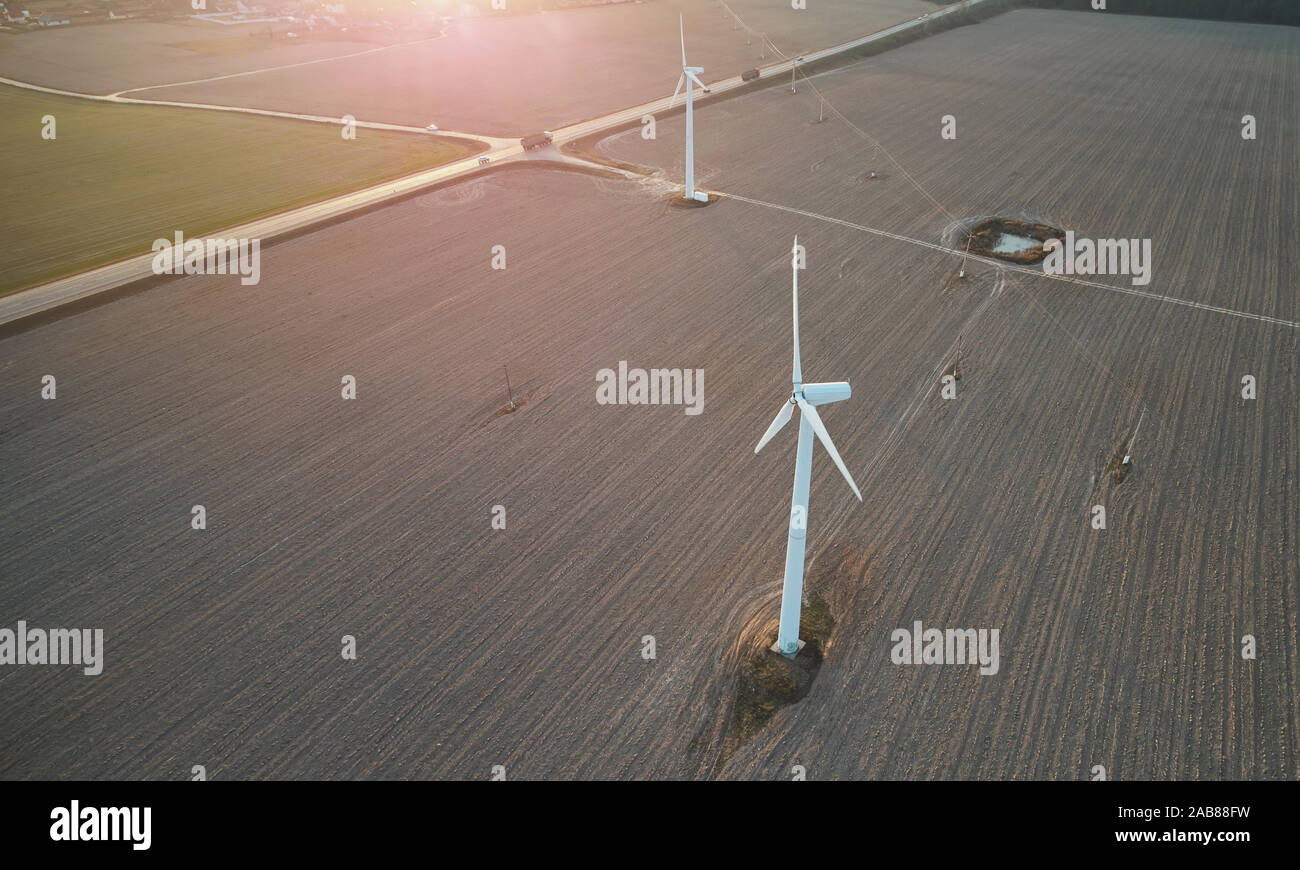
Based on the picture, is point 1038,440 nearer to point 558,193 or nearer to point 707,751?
point 707,751

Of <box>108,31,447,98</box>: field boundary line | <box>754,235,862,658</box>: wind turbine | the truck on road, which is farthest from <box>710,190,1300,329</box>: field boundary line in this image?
<box>108,31,447,98</box>: field boundary line

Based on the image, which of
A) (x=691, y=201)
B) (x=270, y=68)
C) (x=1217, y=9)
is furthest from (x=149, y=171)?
(x=1217, y=9)

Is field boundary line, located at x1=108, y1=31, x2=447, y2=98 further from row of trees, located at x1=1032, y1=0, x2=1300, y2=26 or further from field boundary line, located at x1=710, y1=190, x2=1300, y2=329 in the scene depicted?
row of trees, located at x1=1032, y1=0, x2=1300, y2=26

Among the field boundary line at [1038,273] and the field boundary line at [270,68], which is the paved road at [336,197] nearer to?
the field boundary line at [270,68]

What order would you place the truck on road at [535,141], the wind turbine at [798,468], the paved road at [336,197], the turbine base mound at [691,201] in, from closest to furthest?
the wind turbine at [798,468], the paved road at [336,197], the turbine base mound at [691,201], the truck on road at [535,141]

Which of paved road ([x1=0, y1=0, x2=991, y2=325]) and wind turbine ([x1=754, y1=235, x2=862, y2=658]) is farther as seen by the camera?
paved road ([x1=0, y1=0, x2=991, y2=325])

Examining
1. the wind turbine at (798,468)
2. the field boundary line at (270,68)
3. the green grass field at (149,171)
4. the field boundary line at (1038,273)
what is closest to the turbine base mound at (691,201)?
the field boundary line at (1038,273)
